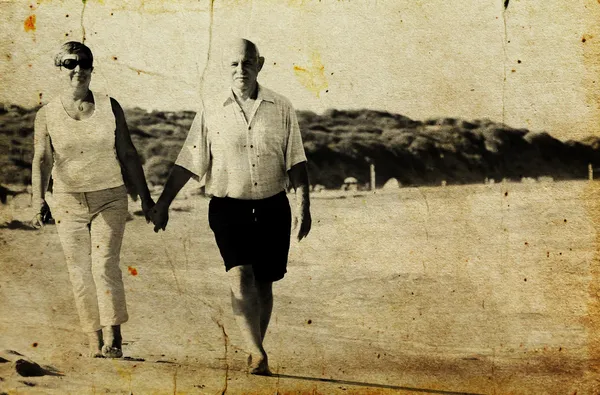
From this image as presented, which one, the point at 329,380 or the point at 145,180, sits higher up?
the point at 145,180

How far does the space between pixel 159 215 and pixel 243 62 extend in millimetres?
776

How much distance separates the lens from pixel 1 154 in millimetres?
3455

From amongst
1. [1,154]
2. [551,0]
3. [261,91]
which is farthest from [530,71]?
[1,154]

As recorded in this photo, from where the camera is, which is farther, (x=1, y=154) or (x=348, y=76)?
(x=1, y=154)

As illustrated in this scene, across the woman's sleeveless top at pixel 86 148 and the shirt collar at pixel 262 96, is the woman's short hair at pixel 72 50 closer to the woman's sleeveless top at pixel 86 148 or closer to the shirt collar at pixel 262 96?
the woman's sleeveless top at pixel 86 148

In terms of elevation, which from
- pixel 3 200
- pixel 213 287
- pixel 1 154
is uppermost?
pixel 1 154

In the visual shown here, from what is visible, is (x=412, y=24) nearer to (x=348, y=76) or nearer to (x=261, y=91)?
(x=348, y=76)

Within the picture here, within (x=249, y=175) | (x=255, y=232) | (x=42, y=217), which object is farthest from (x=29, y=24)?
(x=255, y=232)

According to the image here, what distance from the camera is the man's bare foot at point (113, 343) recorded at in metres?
3.42

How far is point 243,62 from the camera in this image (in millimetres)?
3252

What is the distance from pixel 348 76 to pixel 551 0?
0.89 metres

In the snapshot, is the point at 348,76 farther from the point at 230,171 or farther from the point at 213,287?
the point at 213,287

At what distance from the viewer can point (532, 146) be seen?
316 centimetres

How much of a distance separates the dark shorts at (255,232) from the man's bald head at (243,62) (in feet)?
1.65
